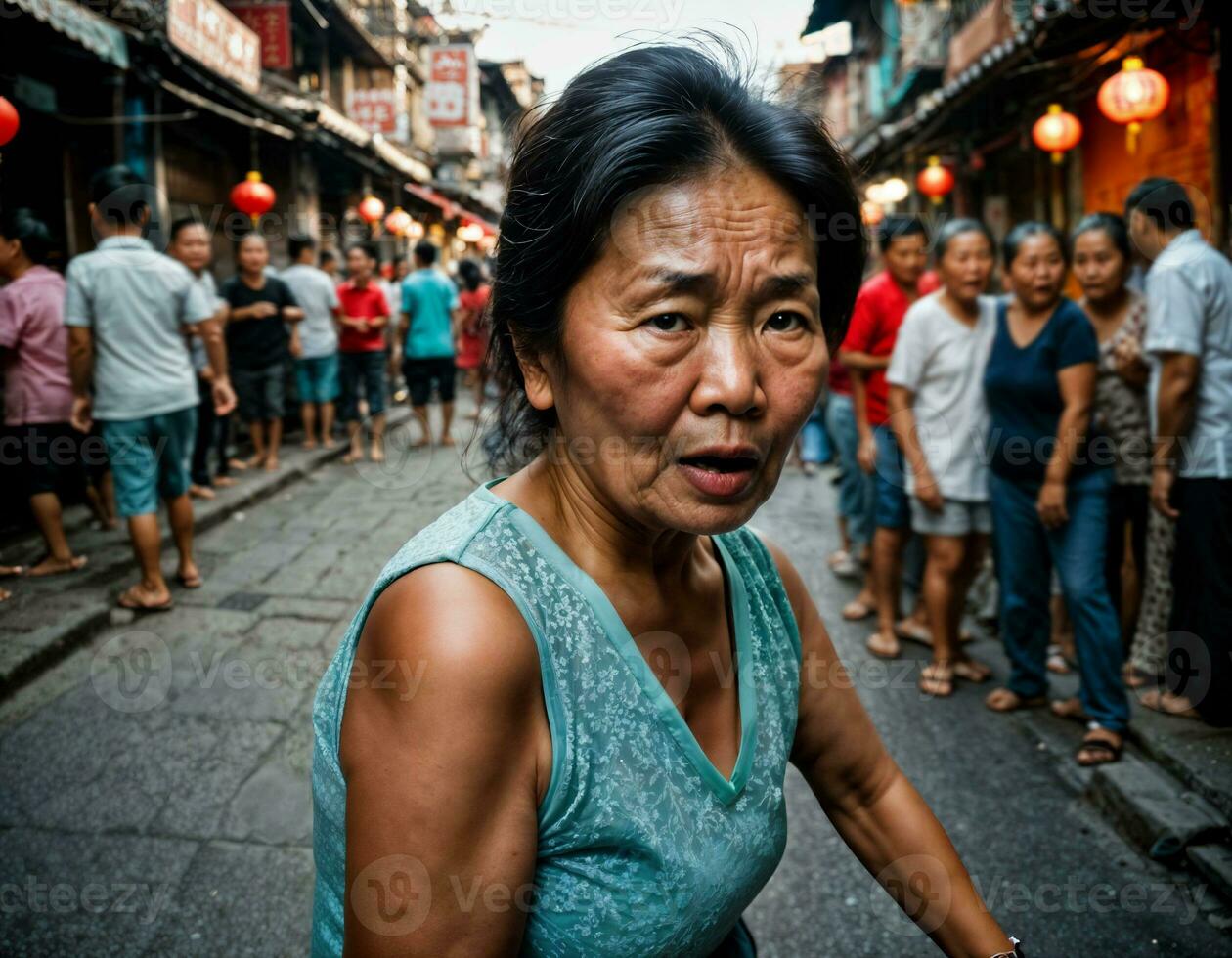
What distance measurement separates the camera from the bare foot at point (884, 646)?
4434 millimetres

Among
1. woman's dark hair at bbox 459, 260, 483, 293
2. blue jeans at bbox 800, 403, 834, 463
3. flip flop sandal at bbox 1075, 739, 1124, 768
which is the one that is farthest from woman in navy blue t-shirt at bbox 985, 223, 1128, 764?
woman's dark hair at bbox 459, 260, 483, 293

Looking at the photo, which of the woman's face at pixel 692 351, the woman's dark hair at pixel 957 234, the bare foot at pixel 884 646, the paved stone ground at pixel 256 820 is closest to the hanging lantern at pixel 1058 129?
the woman's dark hair at pixel 957 234

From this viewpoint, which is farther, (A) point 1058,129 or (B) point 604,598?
(A) point 1058,129

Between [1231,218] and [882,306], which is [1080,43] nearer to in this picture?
[1231,218]

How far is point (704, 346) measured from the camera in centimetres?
105

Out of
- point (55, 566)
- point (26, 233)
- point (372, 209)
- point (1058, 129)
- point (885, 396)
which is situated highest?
point (372, 209)

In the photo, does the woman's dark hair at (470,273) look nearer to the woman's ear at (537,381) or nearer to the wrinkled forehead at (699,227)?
the woman's ear at (537,381)

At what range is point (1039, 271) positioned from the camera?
3.53 m

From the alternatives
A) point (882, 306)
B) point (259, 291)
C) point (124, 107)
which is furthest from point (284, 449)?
point (882, 306)

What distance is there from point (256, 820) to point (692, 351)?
257 cm

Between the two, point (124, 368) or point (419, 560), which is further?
point (124, 368)

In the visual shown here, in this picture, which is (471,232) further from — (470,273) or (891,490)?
(891,490)

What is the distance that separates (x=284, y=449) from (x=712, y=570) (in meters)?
8.56

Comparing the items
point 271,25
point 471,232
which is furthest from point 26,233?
point 471,232
